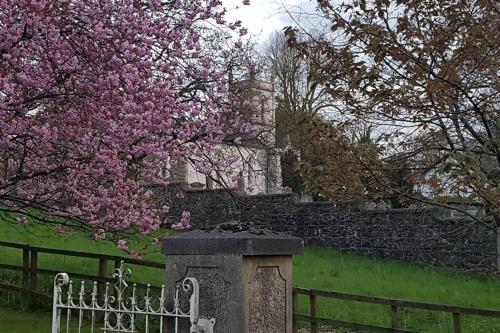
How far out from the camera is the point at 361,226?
21.1 m

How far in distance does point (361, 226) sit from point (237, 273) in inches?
641

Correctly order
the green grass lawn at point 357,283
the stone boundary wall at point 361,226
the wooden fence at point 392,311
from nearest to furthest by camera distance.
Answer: the wooden fence at point 392,311 → the green grass lawn at point 357,283 → the stone boundary wall at point 361,226

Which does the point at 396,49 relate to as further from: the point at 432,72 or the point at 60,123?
the point at 60,123

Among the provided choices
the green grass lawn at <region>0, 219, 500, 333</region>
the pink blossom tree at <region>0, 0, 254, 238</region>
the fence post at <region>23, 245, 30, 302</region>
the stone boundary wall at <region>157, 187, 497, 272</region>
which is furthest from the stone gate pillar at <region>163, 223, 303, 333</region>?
the stone boundary wall at <region>157, 187, 497, 272</region>

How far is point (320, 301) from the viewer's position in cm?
1266

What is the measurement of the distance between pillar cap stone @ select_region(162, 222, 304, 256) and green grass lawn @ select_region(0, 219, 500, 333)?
5.27m

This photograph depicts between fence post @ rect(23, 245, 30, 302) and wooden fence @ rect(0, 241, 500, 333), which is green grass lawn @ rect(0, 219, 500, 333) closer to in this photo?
fence post @ rect(23, 245, 30, 302)

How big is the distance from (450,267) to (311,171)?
13.1m

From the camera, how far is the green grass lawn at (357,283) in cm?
1114

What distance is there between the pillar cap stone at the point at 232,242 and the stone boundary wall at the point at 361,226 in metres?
10.7

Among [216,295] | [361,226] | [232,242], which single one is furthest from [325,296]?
[361,226]

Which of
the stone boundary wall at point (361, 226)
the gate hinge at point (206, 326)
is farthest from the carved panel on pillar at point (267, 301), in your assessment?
the stone boundary wall at point (361, 226)

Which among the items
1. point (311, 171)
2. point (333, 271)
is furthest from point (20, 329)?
point (333, 271)

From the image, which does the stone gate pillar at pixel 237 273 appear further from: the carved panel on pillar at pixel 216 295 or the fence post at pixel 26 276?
the fence post at pixel 26 276
